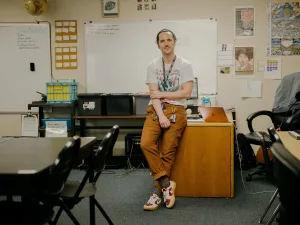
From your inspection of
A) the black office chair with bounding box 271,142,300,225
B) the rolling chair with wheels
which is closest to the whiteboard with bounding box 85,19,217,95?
the rolling chair with wheels

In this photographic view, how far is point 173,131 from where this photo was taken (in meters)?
3.10

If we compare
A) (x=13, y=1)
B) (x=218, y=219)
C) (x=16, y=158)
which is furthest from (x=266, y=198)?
(x=13, y=1)

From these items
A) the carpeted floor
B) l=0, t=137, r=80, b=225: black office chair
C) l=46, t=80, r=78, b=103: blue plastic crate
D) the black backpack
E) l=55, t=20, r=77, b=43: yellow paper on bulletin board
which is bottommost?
the carpeted floor

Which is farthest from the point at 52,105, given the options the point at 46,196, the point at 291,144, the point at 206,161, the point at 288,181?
the point at 288,181

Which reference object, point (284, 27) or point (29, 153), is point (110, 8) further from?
point (29, 153)

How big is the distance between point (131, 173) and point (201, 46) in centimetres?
178

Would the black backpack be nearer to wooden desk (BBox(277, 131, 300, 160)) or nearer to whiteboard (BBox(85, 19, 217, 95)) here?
whiteboard (BBox(85, 19, 217, 95))

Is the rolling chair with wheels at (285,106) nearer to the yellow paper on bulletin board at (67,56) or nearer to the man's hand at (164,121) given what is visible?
the man's hand at (164,121)

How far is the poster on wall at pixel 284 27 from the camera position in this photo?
4.52 meters

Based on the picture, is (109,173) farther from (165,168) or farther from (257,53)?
(257,53)

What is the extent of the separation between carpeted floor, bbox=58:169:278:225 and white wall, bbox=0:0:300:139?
1.15 metres

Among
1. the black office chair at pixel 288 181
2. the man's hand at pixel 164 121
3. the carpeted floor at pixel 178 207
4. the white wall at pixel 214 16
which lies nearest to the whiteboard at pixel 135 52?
the white wall at pixel 214 16

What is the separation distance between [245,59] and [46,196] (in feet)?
11.6

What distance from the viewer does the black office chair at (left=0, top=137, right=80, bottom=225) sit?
1539mm
